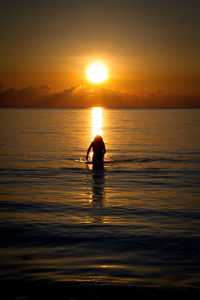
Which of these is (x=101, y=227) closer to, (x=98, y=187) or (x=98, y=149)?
(x=98, y=187)

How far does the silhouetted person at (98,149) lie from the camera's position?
57.7 feet

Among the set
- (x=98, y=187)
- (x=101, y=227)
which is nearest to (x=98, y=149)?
(x=98, y=187)

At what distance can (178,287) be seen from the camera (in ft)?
17.8

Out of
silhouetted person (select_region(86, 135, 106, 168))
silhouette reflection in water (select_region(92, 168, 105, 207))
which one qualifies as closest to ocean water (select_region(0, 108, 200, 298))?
silhouette reflection in water (select_region(92, 168, 105, 207))

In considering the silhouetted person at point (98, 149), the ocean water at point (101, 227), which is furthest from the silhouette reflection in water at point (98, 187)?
the silhouetted person at point (98, 149)

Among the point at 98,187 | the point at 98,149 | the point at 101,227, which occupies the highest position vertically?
the point at 98,149

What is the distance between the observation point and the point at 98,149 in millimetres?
17891

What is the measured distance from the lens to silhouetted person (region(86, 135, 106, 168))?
17.6m

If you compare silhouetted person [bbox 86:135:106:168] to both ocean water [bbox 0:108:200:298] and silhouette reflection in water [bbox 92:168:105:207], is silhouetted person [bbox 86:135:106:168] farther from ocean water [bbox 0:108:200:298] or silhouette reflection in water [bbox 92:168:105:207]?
ocean water [bbox 0:108:200:298]

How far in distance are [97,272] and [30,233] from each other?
2.81 meters

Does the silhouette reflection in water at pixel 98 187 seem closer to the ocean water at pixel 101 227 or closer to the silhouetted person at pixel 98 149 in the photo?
the ocean water at pixel 101 227

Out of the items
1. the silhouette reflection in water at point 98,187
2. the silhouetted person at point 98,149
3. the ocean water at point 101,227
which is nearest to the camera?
the ocean water at point 101,227

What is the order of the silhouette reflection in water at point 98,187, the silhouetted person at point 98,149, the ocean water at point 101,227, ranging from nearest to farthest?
the ocean water at point 101,227, the silhouette reflection in water at point 98,187, the silhouetted person at point 98,149

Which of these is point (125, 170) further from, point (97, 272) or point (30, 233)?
point (97, 272)
